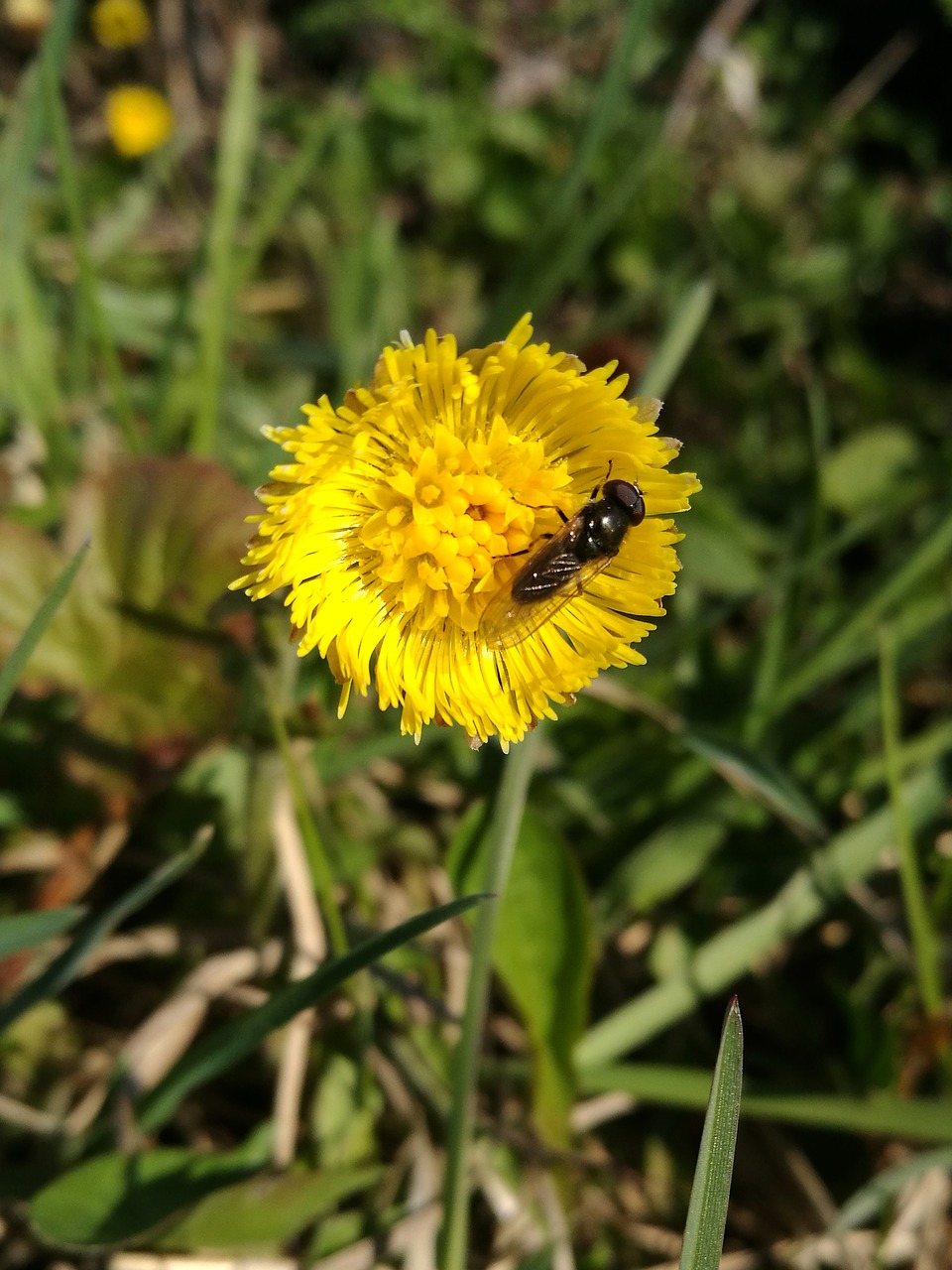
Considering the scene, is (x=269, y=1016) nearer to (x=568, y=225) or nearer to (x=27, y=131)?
(x=27, y=131)

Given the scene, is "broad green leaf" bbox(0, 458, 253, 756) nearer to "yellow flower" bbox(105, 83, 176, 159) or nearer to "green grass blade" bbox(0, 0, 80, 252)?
"green grass blade" bbox(0, 0, 80, 252)

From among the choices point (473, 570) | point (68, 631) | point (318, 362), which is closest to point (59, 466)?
point (68, 631)

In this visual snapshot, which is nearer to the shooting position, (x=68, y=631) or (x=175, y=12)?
(x=68, y=631)

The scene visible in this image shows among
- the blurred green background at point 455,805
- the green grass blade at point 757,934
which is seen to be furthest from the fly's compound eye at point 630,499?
the green grass blade at point 757,934

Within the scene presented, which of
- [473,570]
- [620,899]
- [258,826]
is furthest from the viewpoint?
[620,899]

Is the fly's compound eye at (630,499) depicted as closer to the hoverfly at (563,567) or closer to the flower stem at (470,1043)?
the hoverfly at (563,567)

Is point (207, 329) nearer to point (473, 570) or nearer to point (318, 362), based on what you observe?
point (318, 362)
